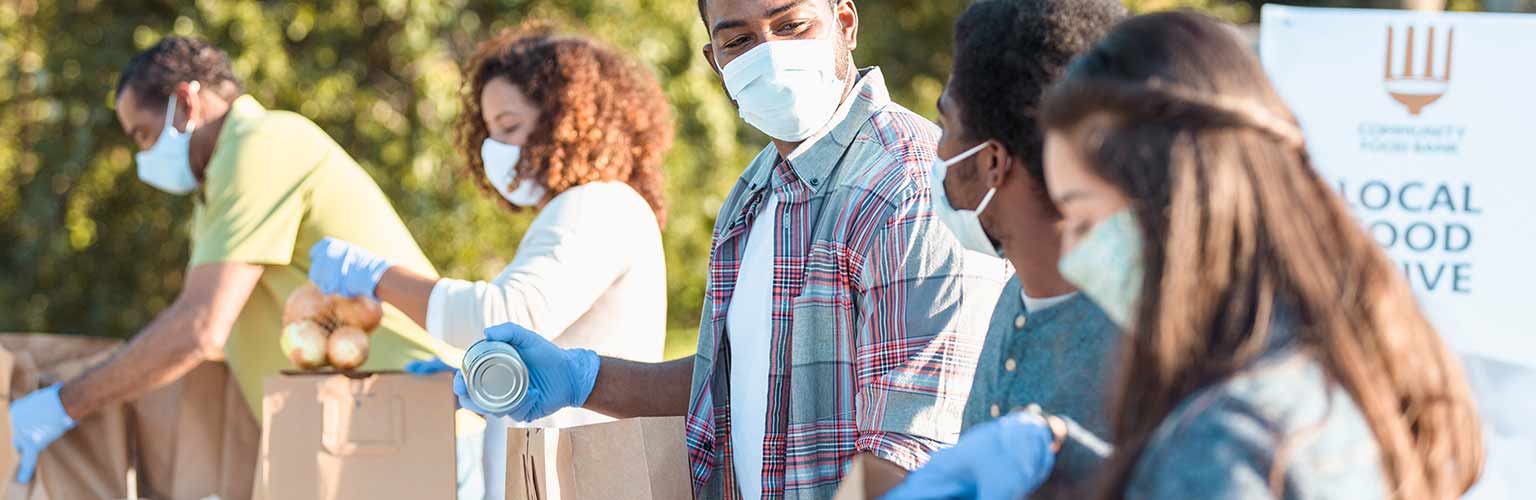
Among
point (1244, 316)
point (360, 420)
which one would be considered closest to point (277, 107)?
point (360, 420)

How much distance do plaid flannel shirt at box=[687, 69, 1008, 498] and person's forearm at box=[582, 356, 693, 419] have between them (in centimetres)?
15

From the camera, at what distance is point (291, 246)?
3.11 metres

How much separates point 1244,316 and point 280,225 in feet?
8.09

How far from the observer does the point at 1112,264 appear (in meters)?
1.13

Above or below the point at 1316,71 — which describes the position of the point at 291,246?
below

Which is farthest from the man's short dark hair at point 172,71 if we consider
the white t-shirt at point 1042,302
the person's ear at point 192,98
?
the white t-shirt at point 1042,302

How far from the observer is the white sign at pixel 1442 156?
3479 millimetres

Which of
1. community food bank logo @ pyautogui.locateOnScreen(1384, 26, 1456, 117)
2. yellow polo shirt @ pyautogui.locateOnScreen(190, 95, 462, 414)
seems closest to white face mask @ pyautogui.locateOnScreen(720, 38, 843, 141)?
yellow polo shirt @ pyautogui.locateOnScreen(190, 95, 462, 414)

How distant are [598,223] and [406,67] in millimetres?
4549

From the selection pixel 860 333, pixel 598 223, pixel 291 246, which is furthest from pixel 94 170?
pixel 860 333

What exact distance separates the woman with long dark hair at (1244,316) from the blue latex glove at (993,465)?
15 centimetres

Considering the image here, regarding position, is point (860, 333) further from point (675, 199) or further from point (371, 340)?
point (675, 199)

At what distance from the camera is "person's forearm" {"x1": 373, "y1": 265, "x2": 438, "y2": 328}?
272 centimetres

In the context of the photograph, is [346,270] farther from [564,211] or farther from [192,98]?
[192,98]
